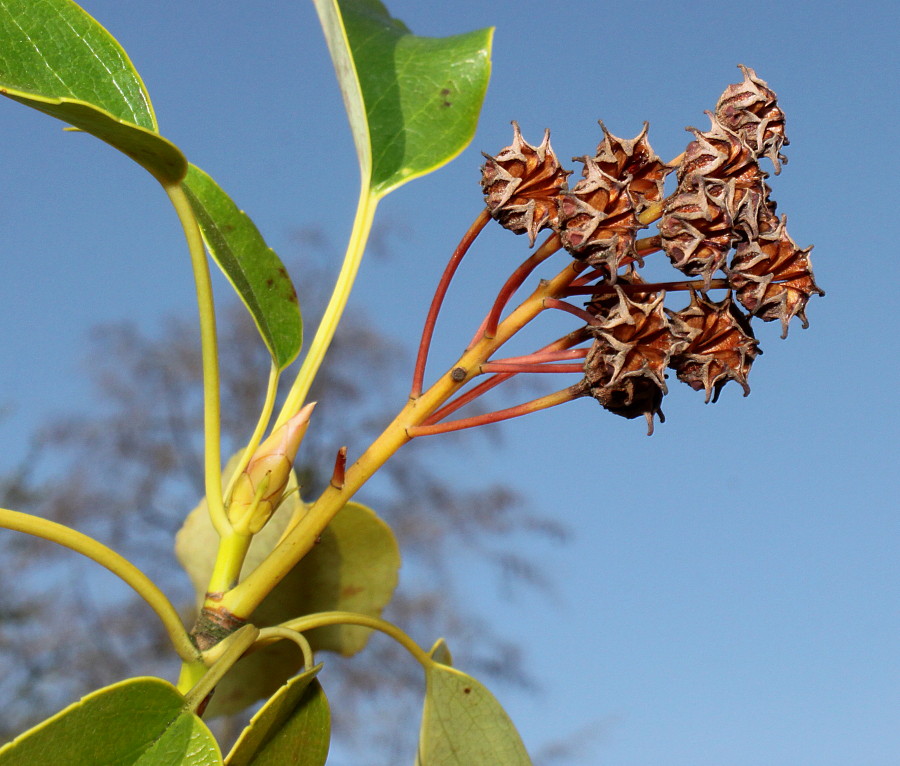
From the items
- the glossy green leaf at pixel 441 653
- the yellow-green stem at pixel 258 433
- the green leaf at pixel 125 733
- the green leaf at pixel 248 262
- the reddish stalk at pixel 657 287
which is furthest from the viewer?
A: the glossy green leaf at pixel 441 653

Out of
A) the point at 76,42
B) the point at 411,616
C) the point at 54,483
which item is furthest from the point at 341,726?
the point at 76,42

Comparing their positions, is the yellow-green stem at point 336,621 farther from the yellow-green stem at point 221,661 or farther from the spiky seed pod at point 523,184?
the spiky seed pod at point 523,184

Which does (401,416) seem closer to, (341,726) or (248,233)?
(248,233)

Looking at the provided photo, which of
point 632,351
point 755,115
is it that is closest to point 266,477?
point 632,351

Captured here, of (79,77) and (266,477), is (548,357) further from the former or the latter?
(79,77)

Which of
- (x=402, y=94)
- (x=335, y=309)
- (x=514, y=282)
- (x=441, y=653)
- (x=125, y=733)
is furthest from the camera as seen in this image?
(x=441, y=653)

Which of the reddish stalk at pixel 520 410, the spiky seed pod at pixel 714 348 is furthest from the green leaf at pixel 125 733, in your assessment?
the spiky seed pod at pixel 714 348
